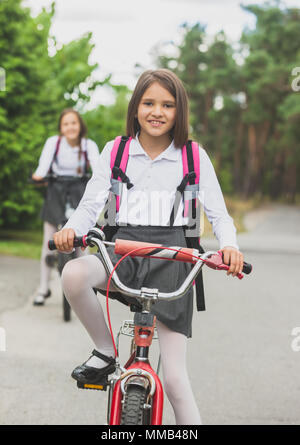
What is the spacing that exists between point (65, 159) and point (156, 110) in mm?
3640

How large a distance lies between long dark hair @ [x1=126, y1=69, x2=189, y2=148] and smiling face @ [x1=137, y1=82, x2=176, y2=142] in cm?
2

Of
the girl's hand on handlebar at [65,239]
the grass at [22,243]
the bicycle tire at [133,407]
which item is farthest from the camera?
the grass at [22,243]

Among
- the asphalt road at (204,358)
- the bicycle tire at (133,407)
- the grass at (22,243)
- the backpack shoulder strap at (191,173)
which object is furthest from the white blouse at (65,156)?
the grass at (22,243)

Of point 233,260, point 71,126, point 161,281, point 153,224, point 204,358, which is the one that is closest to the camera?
point 233,260

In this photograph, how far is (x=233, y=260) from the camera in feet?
8.22

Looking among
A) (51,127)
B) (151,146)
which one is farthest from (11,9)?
(151,146)

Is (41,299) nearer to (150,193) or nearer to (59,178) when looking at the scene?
(59,178)

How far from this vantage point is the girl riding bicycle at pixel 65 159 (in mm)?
6395

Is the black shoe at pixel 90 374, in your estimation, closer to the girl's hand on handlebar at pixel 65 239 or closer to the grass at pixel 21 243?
the girl's hand on handlebar at pixel 65 239

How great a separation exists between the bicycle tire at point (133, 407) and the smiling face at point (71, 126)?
431 centimetres

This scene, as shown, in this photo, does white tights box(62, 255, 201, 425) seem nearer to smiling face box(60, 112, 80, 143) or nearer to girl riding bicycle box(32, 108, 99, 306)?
girl riding bicycle box(32, 108, 99, 306)

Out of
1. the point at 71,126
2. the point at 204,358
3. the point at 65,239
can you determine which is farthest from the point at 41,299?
the point at 65,239

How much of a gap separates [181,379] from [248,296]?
5.65 metres
